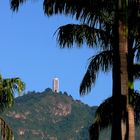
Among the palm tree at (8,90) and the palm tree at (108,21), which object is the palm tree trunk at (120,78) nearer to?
the palm tree at (108,21)

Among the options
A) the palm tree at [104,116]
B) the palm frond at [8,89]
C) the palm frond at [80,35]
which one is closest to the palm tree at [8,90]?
the palm frond at [8,89]

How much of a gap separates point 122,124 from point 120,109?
0.29 m

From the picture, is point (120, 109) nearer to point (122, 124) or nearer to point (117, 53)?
point (122, 124)

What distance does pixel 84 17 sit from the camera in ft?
44.9

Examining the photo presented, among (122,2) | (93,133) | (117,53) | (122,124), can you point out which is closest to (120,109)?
(122,124)

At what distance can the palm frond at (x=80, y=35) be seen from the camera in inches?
552

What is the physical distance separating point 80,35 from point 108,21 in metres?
0.68

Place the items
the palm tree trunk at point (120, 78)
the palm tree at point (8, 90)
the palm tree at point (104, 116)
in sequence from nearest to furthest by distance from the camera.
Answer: the palm tree trunk at point (120, 78) < the palm tree at point (104, 116) < the palm tree at point (8, 90)

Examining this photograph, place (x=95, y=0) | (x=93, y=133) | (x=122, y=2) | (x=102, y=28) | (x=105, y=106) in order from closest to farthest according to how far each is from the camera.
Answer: (x=122, y=2)
(x=95, y=0)
(x=102, y=28)
(x=105, y=106)
(x=93, y=133)

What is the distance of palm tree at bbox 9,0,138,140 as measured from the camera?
12.6m

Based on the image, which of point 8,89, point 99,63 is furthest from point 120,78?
point 8,89

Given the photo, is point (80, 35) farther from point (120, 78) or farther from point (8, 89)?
point (8, 89)

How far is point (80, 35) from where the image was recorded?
46.4 ft

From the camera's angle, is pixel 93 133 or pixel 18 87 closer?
pixel 93 133
